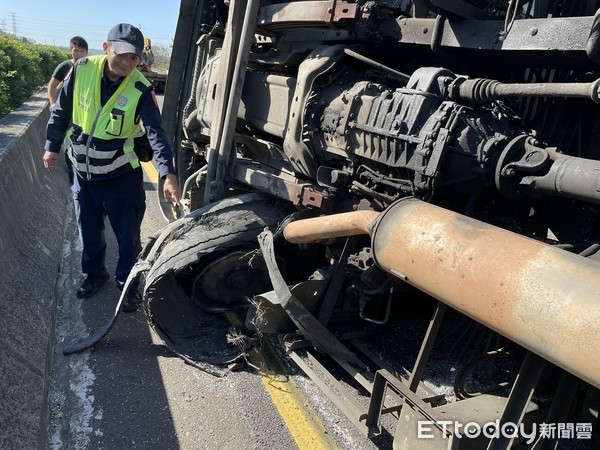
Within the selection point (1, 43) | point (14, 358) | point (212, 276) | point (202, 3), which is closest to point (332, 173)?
point (212, 276)

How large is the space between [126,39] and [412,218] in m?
2.61

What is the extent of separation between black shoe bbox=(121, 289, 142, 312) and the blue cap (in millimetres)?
1877

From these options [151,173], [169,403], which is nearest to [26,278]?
[169,403]

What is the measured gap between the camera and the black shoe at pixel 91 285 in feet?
14.4

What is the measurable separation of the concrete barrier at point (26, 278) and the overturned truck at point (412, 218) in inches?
30.7

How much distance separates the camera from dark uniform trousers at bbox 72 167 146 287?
4133mm

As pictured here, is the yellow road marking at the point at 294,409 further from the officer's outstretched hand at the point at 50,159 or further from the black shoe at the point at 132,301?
the officer's outstretched hand at the point at 50,159

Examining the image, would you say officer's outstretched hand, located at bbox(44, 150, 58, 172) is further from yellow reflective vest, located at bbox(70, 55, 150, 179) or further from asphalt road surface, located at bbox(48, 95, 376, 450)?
asphalt road surface, located at bbox(48, 95, 376, 450)

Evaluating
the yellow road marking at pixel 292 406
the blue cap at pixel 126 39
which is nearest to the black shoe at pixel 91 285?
the yellow road marking at pixel 292 406

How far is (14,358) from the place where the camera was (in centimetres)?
290

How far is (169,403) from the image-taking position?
3170 millimetres

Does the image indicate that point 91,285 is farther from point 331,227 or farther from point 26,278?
point 331,227

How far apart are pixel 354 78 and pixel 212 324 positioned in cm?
203

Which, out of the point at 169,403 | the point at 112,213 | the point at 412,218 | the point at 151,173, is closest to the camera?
the point at 412,218
